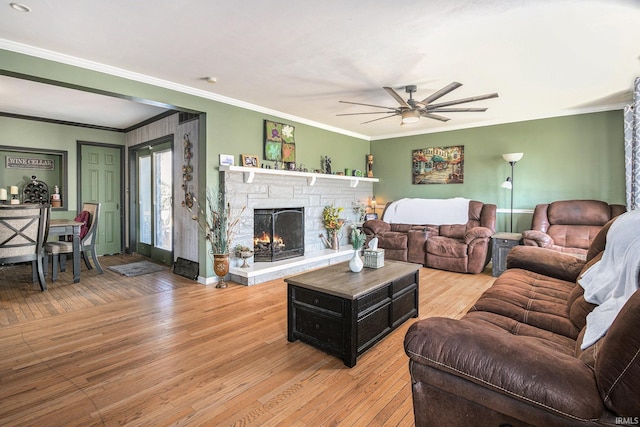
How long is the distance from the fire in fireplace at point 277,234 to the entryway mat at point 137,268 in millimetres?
1633

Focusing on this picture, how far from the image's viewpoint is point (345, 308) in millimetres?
2158

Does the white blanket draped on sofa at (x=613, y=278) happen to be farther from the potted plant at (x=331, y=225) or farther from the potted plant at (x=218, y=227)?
the potted plant at (x=331, y=225)

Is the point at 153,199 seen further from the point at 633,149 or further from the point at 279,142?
the point at 633,149

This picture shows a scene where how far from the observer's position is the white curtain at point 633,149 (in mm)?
3561

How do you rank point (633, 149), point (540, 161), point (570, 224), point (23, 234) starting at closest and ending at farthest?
point (23, 234) < point (633, 149) < point (570, 224) < point (540, 161)

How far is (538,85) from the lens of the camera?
3814 mm

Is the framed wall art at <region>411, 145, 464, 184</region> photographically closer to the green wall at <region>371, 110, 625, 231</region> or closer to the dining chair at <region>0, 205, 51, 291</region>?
the green wall at <region>371, 110, 625, 231</region>

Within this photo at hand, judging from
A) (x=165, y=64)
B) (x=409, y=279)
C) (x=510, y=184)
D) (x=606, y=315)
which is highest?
(x=165, y=64)

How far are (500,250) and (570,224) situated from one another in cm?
103

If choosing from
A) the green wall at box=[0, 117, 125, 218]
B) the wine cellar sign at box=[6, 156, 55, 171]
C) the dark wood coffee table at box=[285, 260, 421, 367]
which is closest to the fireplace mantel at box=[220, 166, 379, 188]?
the dark wood coffee table at box=[285, 260, 421, 367]

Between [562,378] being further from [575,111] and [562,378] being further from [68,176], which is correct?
[68,176]

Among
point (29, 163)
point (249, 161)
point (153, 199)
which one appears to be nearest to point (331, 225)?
point (249, 161)

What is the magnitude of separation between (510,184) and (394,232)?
6.62ft

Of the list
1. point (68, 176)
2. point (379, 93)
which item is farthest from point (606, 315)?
point (68, 176)
